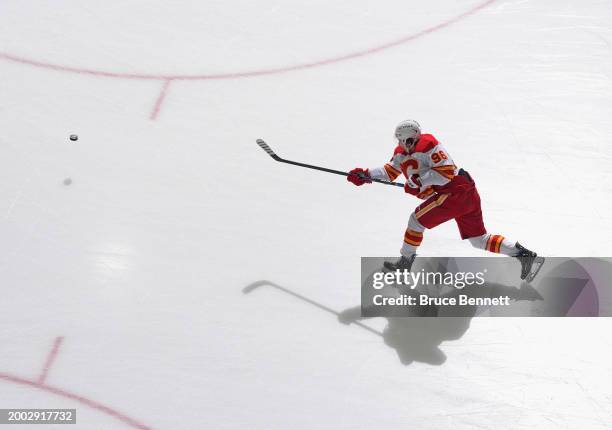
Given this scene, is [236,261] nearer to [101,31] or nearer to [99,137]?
[99,137]

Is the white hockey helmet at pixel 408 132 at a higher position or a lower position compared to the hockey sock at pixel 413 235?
higher

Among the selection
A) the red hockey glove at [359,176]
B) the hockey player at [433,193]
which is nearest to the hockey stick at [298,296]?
the hockey player at [433,193]

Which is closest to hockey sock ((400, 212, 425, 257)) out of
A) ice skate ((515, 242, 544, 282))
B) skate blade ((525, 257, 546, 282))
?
ice skate ((515, 242, 544, 282))

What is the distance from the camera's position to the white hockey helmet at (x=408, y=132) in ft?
14.9

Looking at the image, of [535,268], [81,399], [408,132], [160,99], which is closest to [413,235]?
[408,132]

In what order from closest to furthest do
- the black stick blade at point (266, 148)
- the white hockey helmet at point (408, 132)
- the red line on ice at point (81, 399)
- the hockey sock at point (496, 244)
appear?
the red line on ice at point (81, 399), the white hockey helmet at point (408, 132), the hockey sock at point (496, 244), the black stick blade at point (266, 148)

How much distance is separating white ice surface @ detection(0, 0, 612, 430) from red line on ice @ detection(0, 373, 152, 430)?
29 mm

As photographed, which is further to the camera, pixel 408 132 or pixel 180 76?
pixel 180 76

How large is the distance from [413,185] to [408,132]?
0.31 m

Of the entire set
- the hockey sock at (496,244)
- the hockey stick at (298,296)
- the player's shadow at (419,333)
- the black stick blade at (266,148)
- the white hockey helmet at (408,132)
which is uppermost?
the white hockey helmet at (408,132)

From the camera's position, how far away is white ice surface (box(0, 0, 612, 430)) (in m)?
4.41

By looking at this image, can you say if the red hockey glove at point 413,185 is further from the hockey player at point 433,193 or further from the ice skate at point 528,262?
the ice skate at point 528,262

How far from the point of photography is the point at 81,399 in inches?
171

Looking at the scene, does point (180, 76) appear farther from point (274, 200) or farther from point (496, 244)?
point (496, 244)
